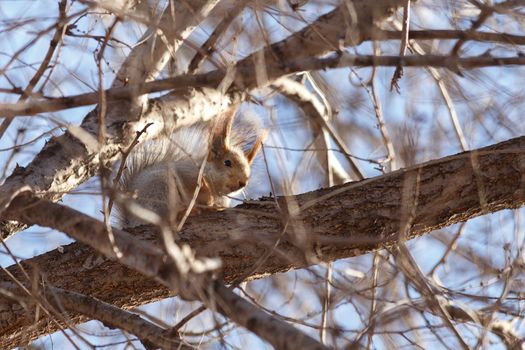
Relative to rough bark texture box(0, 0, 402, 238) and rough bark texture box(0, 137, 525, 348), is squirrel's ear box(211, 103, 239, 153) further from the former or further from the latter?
rough bark texture box(0, 137, 525, 348)

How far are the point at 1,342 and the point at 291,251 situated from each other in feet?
3.52

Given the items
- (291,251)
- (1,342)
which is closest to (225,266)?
(291,251)

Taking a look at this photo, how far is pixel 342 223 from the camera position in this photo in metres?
2.68

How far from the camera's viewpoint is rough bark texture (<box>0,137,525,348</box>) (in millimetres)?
2631

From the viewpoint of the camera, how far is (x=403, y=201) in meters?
2.63

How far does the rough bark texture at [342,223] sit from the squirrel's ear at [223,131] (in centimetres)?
90

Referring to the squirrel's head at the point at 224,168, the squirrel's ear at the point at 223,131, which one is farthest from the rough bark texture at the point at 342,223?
the squirrel's head at the point at 224,168

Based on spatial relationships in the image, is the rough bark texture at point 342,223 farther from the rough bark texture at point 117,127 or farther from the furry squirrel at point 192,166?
the furry squirrel at point 192,166

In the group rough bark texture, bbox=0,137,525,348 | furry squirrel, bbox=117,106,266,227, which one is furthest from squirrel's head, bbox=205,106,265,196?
rough bark texture, bbox=0,137,525,348

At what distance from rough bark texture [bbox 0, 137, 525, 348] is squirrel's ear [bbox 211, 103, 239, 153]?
90 cm

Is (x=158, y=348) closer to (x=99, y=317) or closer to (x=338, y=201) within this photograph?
(x=99, y=317)

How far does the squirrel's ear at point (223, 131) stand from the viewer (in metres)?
3.55

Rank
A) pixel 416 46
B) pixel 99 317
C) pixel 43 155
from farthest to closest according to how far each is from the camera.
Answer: pixel 416 46 → pixel 43 155 → pixel 99 317

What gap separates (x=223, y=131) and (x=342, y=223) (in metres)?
1.23
